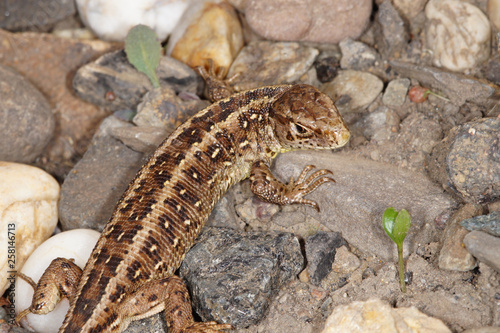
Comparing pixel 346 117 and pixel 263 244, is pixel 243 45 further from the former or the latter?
pixel 263 244

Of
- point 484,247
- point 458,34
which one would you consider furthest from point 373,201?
point 458,34

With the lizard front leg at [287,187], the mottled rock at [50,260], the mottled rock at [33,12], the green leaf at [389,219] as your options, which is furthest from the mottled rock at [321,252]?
the mottled rock at [33,12]

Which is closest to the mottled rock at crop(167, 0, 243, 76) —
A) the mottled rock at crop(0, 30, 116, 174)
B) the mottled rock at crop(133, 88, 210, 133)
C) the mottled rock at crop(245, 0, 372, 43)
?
the mottled rock at crop(245, 0, 372, 43)

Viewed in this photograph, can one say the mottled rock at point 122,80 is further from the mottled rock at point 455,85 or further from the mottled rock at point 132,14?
the mottled rock at point 455,85

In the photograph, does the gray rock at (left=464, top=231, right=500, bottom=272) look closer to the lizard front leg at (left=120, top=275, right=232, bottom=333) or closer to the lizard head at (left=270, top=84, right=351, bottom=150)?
the lizard head at (left=270, top=84, right=351, bottom=150)

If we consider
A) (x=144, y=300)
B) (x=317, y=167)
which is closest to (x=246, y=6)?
(x=317, y=167)
